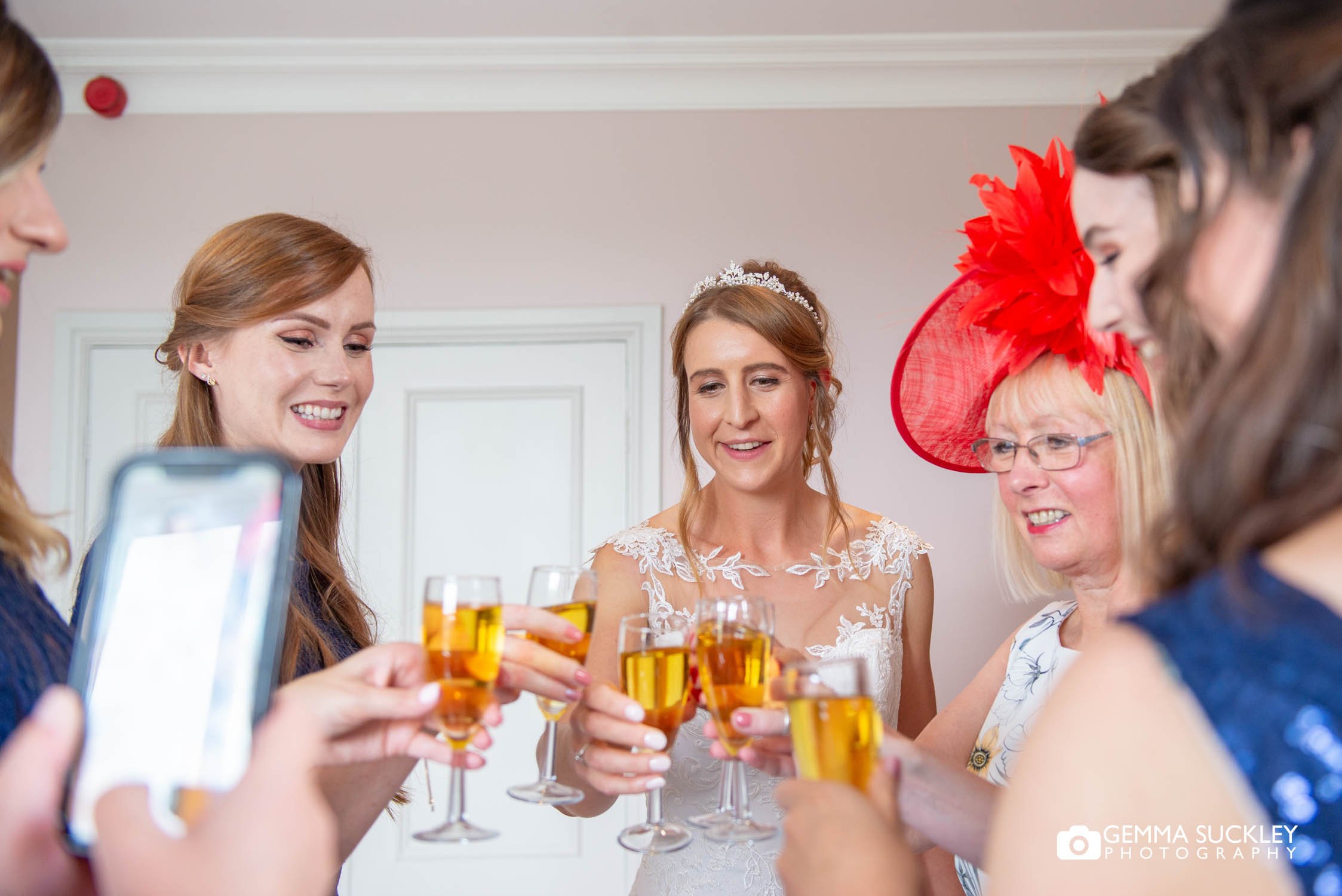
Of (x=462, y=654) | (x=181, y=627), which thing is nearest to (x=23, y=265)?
(x=181, y=627)

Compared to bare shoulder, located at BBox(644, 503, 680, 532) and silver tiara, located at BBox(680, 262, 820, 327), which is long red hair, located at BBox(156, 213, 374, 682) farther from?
silver tiara, located at BBox(680, 262, 820, 327)

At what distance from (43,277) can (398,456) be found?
1631mm

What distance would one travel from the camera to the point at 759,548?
2.69m

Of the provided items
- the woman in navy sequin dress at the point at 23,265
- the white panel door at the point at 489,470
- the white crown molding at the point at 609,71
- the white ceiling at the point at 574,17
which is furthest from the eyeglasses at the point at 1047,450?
the white crown molding at the point at 609,71

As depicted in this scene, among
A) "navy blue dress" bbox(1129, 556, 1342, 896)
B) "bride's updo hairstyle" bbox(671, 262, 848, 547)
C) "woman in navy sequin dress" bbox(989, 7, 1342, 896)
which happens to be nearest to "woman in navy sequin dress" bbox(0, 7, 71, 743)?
"woman in navy sequin dress" bbox(989, 7, 1342, 896)

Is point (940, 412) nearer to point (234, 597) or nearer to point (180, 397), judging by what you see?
point (180, 397)

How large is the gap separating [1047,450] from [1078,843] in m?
1.36

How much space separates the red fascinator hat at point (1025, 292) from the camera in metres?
1.83

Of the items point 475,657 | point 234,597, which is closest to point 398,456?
point 475,657

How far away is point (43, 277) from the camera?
4.35 meters

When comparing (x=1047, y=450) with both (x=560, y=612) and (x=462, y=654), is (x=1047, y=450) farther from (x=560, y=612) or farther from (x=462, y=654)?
(x=462, y=654)

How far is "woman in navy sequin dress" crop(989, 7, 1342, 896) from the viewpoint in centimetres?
68

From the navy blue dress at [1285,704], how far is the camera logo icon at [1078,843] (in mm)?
106

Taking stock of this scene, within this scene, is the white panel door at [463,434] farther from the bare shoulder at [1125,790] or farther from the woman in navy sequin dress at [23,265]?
the bare shoulder at [1125,790]
